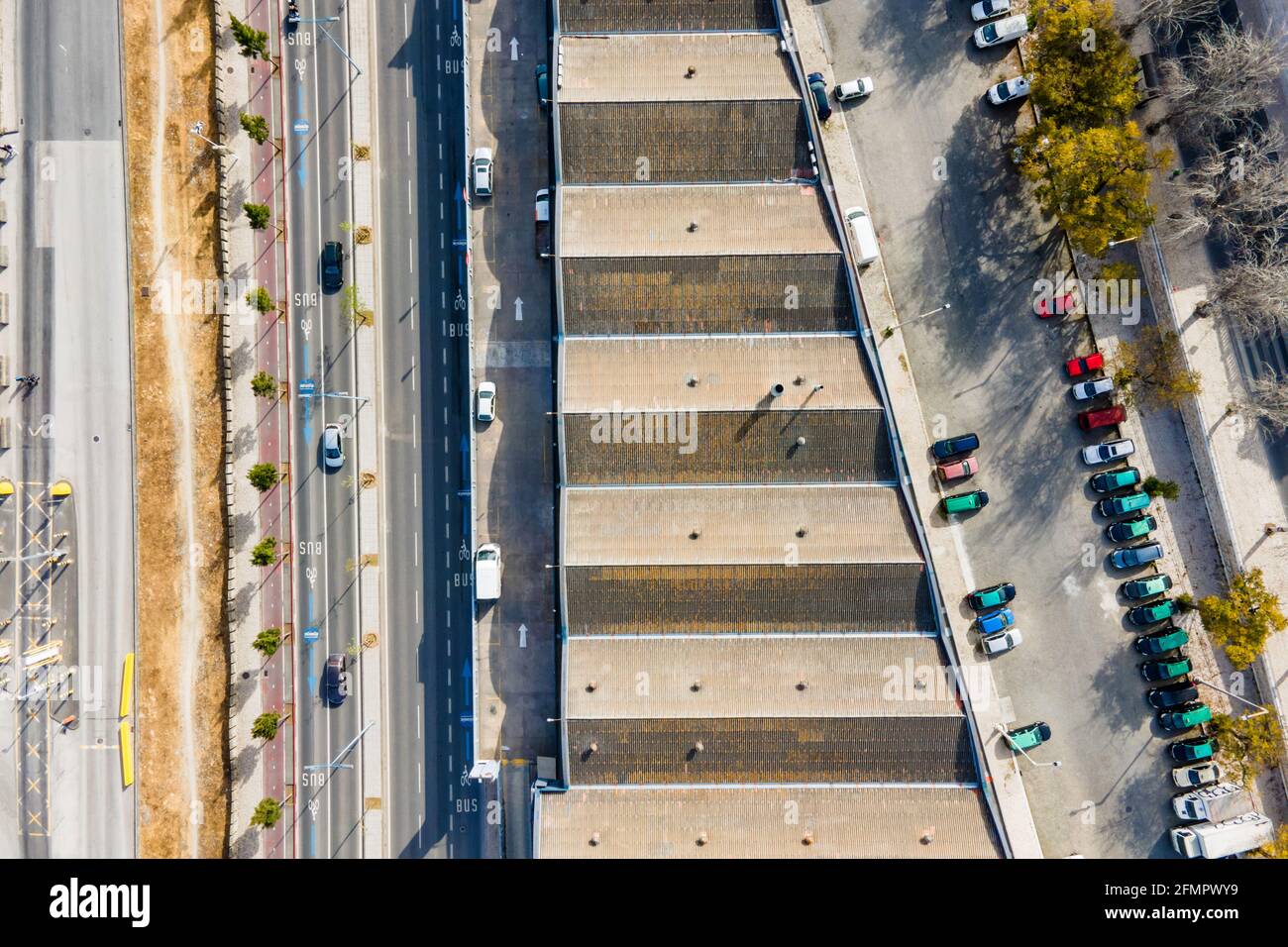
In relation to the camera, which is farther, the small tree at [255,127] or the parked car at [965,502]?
the parked car at [965,502]

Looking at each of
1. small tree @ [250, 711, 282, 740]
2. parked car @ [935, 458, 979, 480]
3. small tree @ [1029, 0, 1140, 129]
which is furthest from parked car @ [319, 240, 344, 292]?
small tree @ [1029, 0, 1140, 129]

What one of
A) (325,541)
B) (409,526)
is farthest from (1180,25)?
(325,541)

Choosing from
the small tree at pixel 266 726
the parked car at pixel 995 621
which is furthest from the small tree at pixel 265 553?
the parked car at pixel 995 621

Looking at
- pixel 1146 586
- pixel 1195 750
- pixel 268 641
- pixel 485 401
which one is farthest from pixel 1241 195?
pixel 268 641

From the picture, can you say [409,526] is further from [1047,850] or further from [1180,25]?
[1180,25]

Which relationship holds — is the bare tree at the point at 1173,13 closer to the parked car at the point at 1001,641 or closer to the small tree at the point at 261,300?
the parked car at the point at 1001,641

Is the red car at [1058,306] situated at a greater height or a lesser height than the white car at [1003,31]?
lesser

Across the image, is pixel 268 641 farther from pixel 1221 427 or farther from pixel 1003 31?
pixel 1221 427
